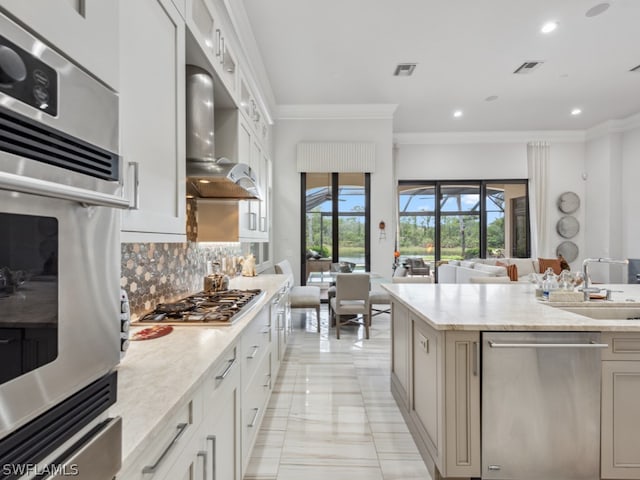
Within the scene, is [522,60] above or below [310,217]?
above

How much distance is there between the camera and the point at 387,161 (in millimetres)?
5969

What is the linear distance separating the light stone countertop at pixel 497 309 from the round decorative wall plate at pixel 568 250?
16.7 feet

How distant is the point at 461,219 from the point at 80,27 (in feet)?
26.2

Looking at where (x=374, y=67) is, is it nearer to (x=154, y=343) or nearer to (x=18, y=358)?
(x=154, y=343)

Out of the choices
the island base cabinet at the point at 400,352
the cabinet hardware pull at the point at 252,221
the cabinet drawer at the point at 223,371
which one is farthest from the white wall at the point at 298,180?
the cabinet drawer at the point at 223,371

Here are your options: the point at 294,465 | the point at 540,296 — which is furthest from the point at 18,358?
the point at 540,296

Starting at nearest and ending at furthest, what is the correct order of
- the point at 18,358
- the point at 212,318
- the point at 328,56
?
the point at 18,358 → the point at 212,318 → the point at 328,56

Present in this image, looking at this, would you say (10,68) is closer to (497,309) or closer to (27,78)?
(27,78)

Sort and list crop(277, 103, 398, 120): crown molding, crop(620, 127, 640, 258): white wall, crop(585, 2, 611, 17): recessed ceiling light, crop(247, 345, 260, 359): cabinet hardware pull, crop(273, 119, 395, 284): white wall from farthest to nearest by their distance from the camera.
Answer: crop(620, 127, 640, 258): white wall < crop(273, 119, 395, 284): white wall < crop(277, 103, 398, 120): crown molding < crop(585, 2, 611, 17): recessed ceiling light < crop(247, 345, 260, 359): cabinet hardware pull

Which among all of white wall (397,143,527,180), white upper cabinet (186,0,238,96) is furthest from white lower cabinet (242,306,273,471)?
white wall (397,143,527,180)

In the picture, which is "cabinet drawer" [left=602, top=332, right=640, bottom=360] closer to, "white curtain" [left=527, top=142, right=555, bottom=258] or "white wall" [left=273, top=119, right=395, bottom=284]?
"white wall" [left=273, top=119, right=395, bottom=284]

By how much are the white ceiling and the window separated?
5.85 ft

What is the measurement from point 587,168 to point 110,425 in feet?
30.7

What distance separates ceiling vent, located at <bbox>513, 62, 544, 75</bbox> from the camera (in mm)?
4424
